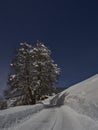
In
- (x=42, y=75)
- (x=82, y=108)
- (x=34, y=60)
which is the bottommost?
(x=82, y=108)

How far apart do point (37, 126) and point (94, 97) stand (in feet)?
18.4

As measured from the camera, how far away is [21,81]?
114ft

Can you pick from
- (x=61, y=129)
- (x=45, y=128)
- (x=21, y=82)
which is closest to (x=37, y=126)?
(x=45, y=128)

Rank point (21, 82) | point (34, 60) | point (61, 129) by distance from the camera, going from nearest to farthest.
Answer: point (61, 129) < point (21, 82) < point (34, 60)

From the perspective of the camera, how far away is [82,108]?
1476 centimetres

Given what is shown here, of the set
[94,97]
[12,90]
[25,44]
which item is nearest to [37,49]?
[25,44]

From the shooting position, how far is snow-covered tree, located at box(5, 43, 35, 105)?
114 ft

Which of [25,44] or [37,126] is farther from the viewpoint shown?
[25,44]

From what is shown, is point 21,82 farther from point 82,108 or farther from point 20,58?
point 82,108

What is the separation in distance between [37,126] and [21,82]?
2448 centimetres

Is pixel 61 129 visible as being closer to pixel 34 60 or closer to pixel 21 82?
pixel 21 82

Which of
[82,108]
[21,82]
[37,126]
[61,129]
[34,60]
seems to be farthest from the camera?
[34,60]

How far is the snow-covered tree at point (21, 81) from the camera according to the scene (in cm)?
3472

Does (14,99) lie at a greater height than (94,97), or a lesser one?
greater
